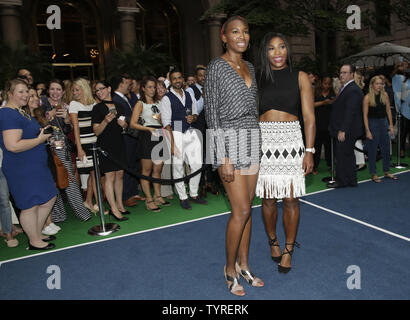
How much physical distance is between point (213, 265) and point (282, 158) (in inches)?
52.7

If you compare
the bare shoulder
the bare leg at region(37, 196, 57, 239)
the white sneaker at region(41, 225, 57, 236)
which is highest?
the bare shoulder

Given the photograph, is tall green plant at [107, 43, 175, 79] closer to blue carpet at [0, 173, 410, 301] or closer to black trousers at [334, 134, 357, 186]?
black trousers at [334, 134, 357, 186]

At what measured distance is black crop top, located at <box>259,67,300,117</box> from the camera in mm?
3193

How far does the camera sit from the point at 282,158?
327 cm

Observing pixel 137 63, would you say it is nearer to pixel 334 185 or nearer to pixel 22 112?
pixel 334 185

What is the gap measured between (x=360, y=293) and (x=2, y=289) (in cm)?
330

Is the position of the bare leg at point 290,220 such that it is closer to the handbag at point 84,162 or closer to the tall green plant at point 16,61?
the handbag at point 84,162

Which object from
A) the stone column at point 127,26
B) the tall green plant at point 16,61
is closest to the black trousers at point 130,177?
the tall green plant at point 16,61

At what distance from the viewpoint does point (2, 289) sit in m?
3.44

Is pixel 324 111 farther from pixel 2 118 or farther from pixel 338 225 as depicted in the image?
pixel 2 118

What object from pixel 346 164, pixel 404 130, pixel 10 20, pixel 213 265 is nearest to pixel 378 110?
pixel 346 164

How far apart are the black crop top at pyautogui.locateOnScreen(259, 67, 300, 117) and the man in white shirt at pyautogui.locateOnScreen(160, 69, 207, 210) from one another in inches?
99.0

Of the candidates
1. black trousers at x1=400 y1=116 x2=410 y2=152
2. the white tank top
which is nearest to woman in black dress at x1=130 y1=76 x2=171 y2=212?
the white tank top

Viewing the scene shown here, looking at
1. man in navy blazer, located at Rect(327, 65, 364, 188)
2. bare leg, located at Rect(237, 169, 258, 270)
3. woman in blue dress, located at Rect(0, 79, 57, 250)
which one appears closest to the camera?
bare leg, located at Rect(237, 169, 258, 270)
